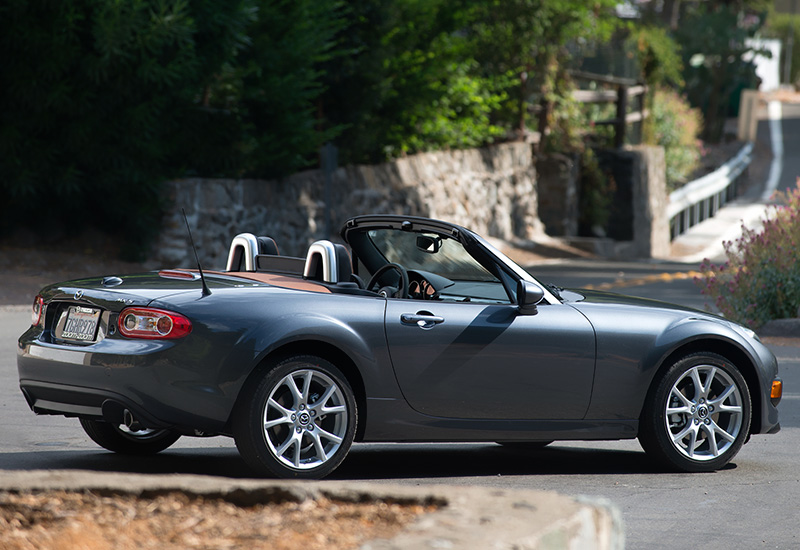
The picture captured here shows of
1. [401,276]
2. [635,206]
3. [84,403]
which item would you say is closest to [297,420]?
[84,403]

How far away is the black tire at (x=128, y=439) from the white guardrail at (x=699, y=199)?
1187 inches

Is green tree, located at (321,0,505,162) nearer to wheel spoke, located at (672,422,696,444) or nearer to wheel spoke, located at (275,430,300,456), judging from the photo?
wheel spoke, located at (672,422,696,444)

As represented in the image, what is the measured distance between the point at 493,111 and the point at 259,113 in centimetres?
1147

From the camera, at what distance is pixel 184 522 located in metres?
3.59

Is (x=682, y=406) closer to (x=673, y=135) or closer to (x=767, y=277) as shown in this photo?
(x=767, y=277)

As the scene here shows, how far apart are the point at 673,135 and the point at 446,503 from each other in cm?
3941

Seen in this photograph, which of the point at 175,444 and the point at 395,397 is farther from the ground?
the point at 395,397

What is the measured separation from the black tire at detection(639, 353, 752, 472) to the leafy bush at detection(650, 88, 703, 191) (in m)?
32.8

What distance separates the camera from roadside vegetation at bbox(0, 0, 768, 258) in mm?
18422

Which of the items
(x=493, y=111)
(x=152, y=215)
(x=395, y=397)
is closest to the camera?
(x=395, y=397)

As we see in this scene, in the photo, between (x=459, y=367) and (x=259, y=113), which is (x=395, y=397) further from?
(x=259, y=113)

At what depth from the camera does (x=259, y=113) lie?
22.2m

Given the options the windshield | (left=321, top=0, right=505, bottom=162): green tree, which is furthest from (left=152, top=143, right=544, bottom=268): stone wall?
the windshield

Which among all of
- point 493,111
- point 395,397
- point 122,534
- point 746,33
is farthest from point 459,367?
point 746,33
